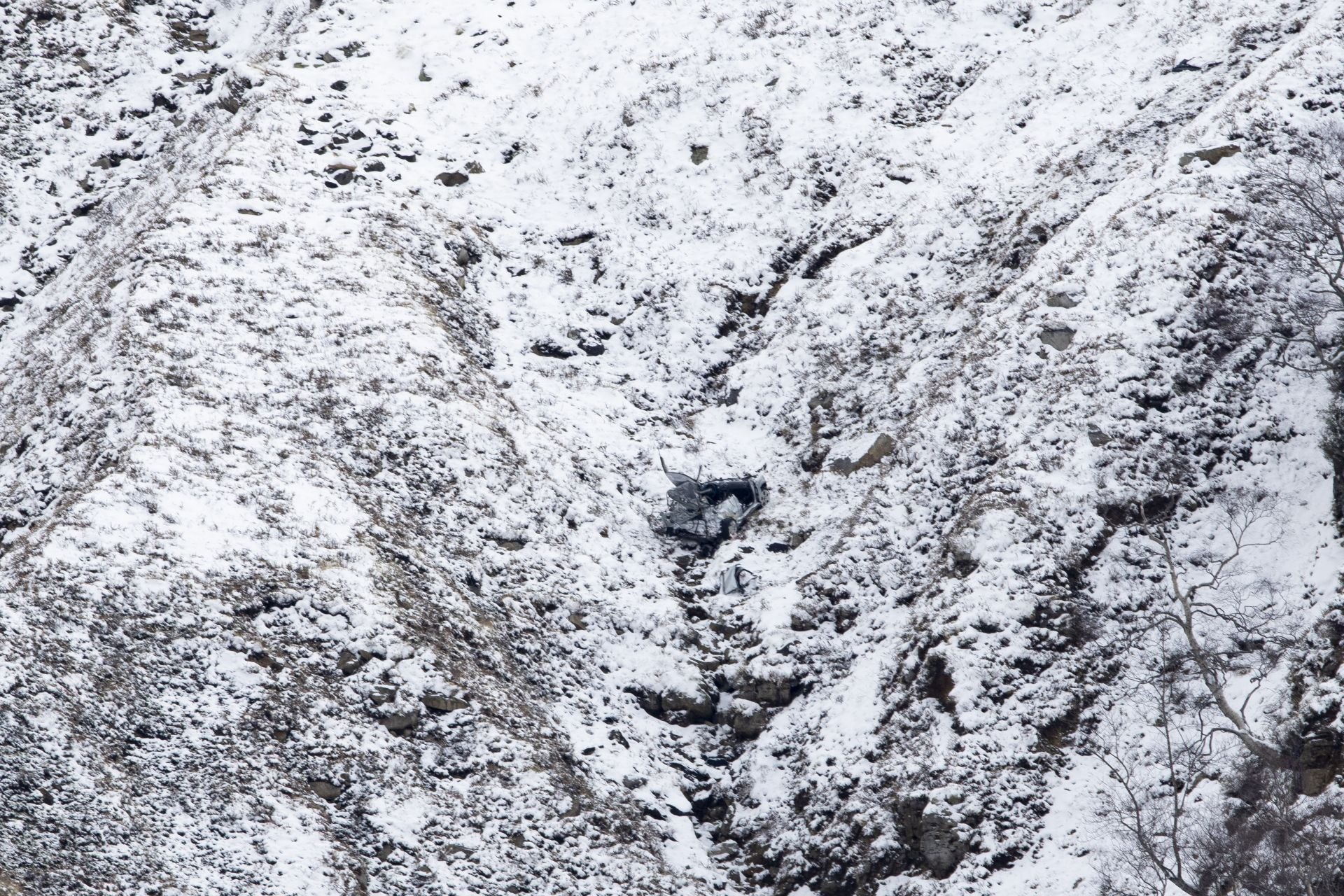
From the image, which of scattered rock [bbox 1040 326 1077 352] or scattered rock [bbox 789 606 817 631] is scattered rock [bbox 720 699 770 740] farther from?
scattered rock [bbox 1040 326 1077 352]

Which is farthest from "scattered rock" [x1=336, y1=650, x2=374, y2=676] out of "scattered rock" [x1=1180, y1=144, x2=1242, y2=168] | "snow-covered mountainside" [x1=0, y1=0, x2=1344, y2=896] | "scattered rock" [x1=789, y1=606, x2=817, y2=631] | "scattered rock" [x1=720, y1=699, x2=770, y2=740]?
"scattered rock" [x1=1180, y1=144, x2=1242, y2=168]

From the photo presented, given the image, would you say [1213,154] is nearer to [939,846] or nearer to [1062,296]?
[1062,296]

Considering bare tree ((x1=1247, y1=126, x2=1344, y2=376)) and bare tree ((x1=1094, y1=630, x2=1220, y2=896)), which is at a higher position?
bare tree ((x1=1247, y1=126, x2=1344, y2=376))

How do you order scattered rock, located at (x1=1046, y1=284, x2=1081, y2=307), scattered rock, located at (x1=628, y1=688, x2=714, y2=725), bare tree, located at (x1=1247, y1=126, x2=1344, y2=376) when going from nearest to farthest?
1. bare tree, located at (x1=1247, y1=126, x2=1344, y2=376)
2. scattered rock, located at (x1=628, y1=688, x2=714, y2=725)
3. scattered rock, located at (x1=1046, y1=284, x2=1081, y2=307)

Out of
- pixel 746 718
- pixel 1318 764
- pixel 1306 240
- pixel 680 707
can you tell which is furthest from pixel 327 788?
pixel 1306 240

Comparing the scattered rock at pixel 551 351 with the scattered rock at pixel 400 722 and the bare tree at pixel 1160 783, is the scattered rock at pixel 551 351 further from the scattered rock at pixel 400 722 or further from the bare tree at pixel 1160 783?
the bare tree at pixel 1160 783

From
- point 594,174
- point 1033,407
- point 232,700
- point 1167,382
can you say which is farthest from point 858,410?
point 232,700
